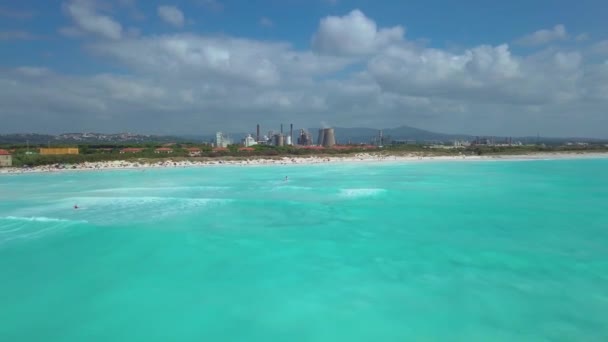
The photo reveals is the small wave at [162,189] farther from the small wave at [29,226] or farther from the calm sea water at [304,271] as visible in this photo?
the small wave at [29,226]

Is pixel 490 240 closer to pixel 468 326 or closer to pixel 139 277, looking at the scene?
pixel 468 326

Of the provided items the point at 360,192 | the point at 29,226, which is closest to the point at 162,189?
the point at 29,226

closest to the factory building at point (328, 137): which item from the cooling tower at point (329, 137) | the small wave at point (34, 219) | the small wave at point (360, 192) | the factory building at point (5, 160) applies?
the cooling tower at point (329, 137)

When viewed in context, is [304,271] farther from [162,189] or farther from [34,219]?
[162,189]

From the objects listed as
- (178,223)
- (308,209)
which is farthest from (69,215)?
(308,209)

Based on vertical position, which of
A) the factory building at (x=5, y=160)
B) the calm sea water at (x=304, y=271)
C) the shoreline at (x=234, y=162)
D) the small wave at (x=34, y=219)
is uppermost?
the factory building at (x=5, y=160)

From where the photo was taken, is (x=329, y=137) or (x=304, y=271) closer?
(x=304, y=271)
